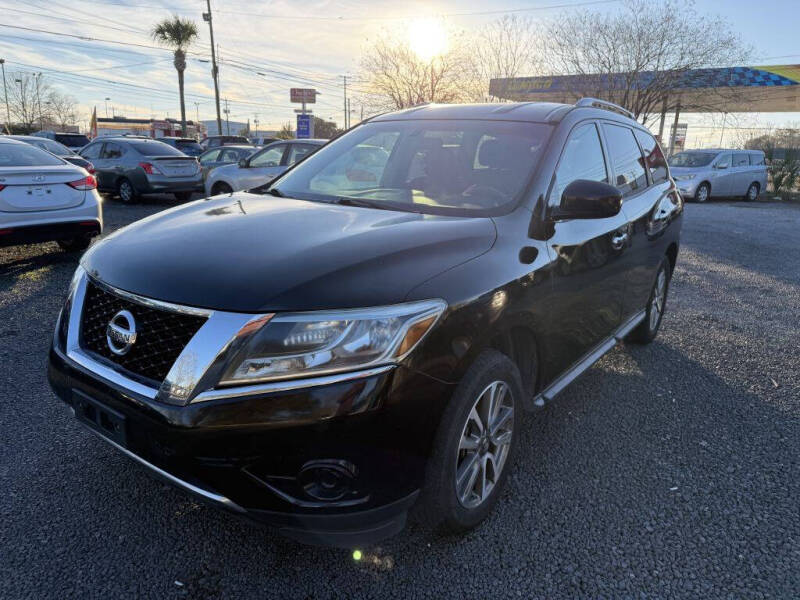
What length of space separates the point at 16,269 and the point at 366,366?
663 centimetres

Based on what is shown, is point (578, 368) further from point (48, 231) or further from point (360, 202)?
point (48, 231)

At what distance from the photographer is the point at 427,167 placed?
10.4ft

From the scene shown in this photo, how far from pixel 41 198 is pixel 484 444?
6237 mm

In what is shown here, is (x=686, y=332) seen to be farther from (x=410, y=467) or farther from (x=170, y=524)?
(x=170, y=524)

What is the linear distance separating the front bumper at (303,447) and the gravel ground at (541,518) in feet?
1.35

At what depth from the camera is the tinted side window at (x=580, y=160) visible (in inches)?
111

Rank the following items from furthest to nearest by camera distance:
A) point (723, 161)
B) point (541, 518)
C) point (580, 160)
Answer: point (723, 161) < point (580, 160) < point (541, 518)

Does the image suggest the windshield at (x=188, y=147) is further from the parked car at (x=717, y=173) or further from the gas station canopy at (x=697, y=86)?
the parked car at (x=717, y=173)

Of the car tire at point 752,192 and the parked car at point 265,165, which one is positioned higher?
the parked car at point 265,165

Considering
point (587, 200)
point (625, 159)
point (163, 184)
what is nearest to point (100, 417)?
point (587, 200)

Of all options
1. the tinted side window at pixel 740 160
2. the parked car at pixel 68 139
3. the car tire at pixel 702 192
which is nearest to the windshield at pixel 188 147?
the parked car at pixel 68 139

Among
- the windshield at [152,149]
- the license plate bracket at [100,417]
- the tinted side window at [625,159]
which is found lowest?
the license plate bracket at [100,417]

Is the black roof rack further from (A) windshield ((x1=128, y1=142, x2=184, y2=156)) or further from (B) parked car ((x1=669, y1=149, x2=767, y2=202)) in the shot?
(B) parked car ((x1=669, y1=149, x2=767, y2=202))

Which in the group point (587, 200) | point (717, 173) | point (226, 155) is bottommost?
point (717, 173)
